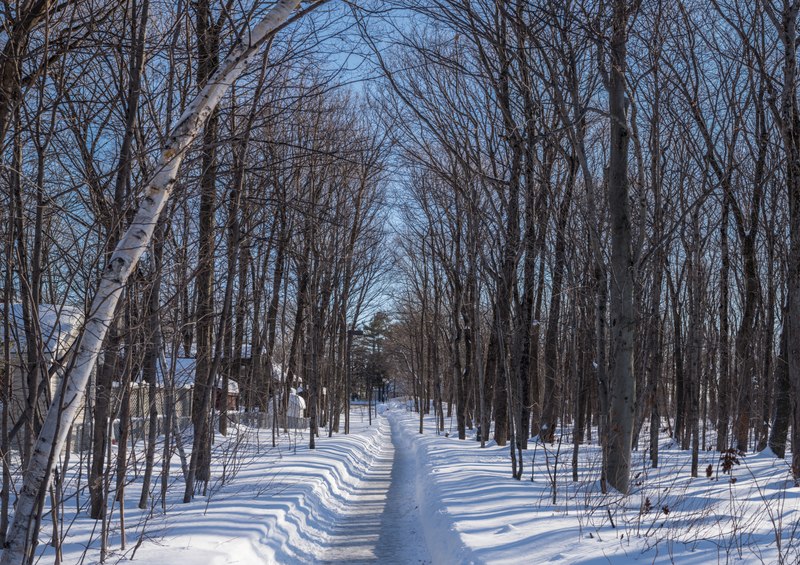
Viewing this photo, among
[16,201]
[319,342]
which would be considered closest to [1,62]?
[16,201]

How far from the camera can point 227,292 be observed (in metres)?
9.66

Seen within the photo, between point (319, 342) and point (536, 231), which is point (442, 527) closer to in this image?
point (536, 231)

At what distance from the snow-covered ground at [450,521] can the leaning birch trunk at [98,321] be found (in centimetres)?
118

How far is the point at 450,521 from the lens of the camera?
8117 mm

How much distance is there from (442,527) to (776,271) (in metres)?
16.3

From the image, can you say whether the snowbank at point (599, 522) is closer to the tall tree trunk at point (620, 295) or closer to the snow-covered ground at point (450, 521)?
the snow-covered ground at point (450, 521)

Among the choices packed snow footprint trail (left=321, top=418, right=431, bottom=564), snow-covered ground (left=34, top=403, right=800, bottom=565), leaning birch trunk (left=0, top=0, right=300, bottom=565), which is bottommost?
packed snow footprint trail (left=321, top=418, right=431, bottom=564)

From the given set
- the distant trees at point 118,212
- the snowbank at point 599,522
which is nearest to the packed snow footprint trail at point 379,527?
the snowbank at point 599,522

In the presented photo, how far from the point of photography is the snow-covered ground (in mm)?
6070

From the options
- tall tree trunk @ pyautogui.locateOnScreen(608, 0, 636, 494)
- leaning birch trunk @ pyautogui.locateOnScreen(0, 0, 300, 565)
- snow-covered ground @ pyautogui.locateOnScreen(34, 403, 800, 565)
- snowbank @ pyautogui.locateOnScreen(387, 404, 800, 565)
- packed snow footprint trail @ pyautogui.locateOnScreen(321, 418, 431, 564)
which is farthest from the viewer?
tall tree trunk @ pyautogui.locateOnScreen(608, 0, 636, 494)

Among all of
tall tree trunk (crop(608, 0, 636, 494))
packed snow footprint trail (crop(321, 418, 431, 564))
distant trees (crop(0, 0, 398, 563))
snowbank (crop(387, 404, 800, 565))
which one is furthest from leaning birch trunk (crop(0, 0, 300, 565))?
tall tree trunk (crop(608, 0, 636, 494))

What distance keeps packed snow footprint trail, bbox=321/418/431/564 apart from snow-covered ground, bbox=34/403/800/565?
0.02 m

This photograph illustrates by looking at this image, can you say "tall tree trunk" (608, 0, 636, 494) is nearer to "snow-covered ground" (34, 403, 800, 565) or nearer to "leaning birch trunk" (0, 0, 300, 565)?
"snow-covered ground" (34, 403, 800, 565)

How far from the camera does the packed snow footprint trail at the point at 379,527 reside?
8.14m
